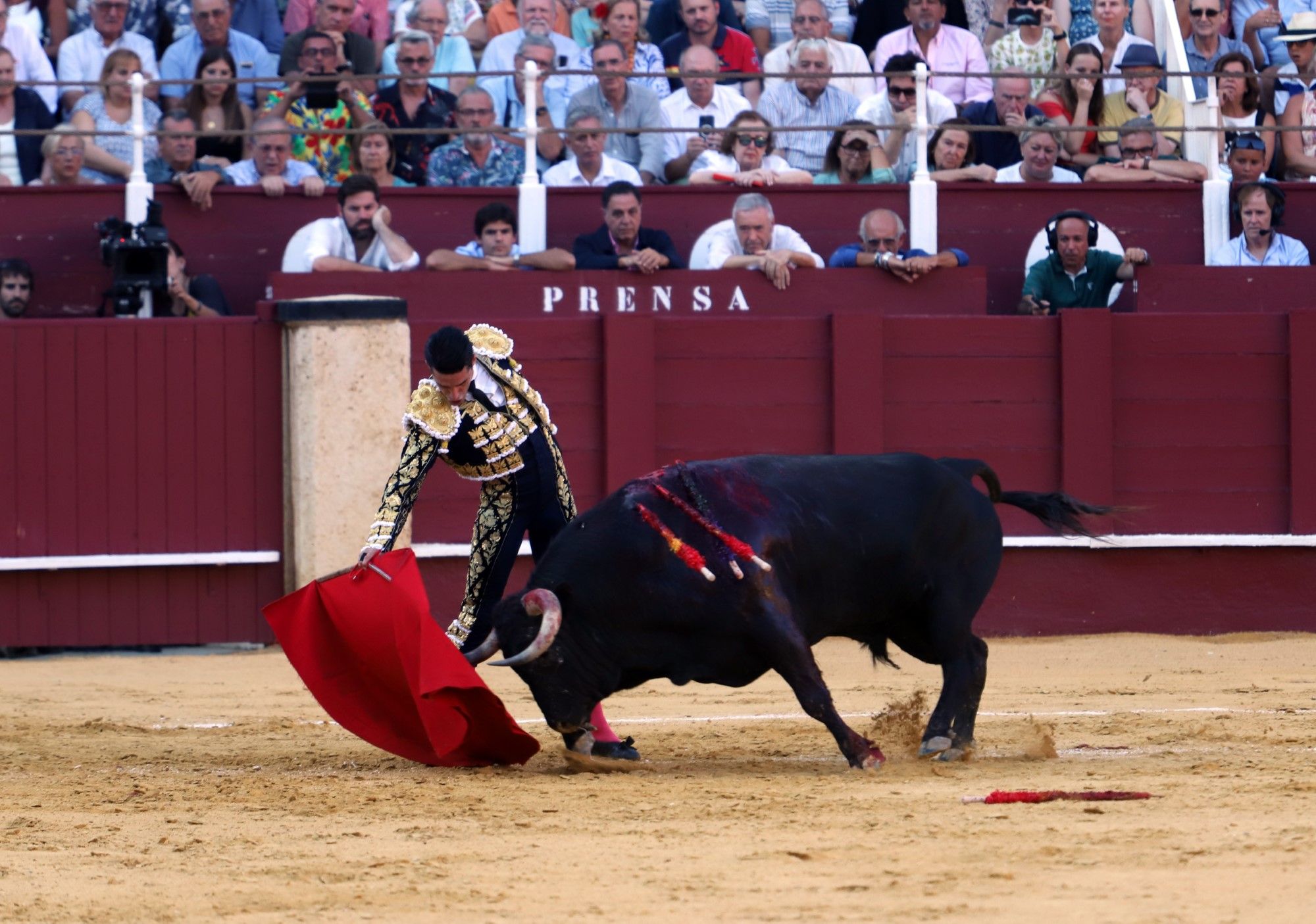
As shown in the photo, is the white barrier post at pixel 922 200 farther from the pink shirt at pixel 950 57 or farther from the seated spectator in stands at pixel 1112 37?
the seated spectator in stands at pixel 1112 37

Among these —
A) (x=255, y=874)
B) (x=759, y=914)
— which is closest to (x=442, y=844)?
(x=255, y=874)

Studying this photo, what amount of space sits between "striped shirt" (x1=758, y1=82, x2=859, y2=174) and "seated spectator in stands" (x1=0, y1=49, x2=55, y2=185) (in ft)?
11.0

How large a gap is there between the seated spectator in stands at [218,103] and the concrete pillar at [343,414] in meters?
1.11

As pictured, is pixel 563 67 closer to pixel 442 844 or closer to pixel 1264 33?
pixel 1264 33

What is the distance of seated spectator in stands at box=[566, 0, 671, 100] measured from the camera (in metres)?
9.73

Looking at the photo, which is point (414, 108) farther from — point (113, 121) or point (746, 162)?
point (746, 162)

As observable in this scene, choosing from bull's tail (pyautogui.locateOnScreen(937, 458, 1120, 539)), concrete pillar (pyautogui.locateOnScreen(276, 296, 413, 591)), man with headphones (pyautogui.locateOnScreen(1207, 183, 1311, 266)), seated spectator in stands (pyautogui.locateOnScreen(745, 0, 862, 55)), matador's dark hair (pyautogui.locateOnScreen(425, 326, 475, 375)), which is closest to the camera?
matador's dark hair (pyautogui.locateOnScreen(425, 326, 475, 375))

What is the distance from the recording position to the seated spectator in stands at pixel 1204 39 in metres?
10.1

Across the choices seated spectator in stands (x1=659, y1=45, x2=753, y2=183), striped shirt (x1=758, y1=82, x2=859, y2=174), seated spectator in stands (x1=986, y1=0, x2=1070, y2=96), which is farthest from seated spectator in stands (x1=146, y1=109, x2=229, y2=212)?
seated spectator in stands (x1=986, y1=0, x2=1070, y2=96)

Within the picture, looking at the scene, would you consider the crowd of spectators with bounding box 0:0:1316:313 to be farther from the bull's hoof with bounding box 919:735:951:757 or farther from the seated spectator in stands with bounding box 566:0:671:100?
the bull's hoof with bounding box 919:735:951:757

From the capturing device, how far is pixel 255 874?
395 centimetres

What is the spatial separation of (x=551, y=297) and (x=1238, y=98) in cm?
A: 349

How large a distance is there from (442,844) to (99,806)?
1.14 m

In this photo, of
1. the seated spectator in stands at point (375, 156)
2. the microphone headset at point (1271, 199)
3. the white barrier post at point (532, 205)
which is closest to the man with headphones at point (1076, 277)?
the microphone headset at point (1271, 199)
